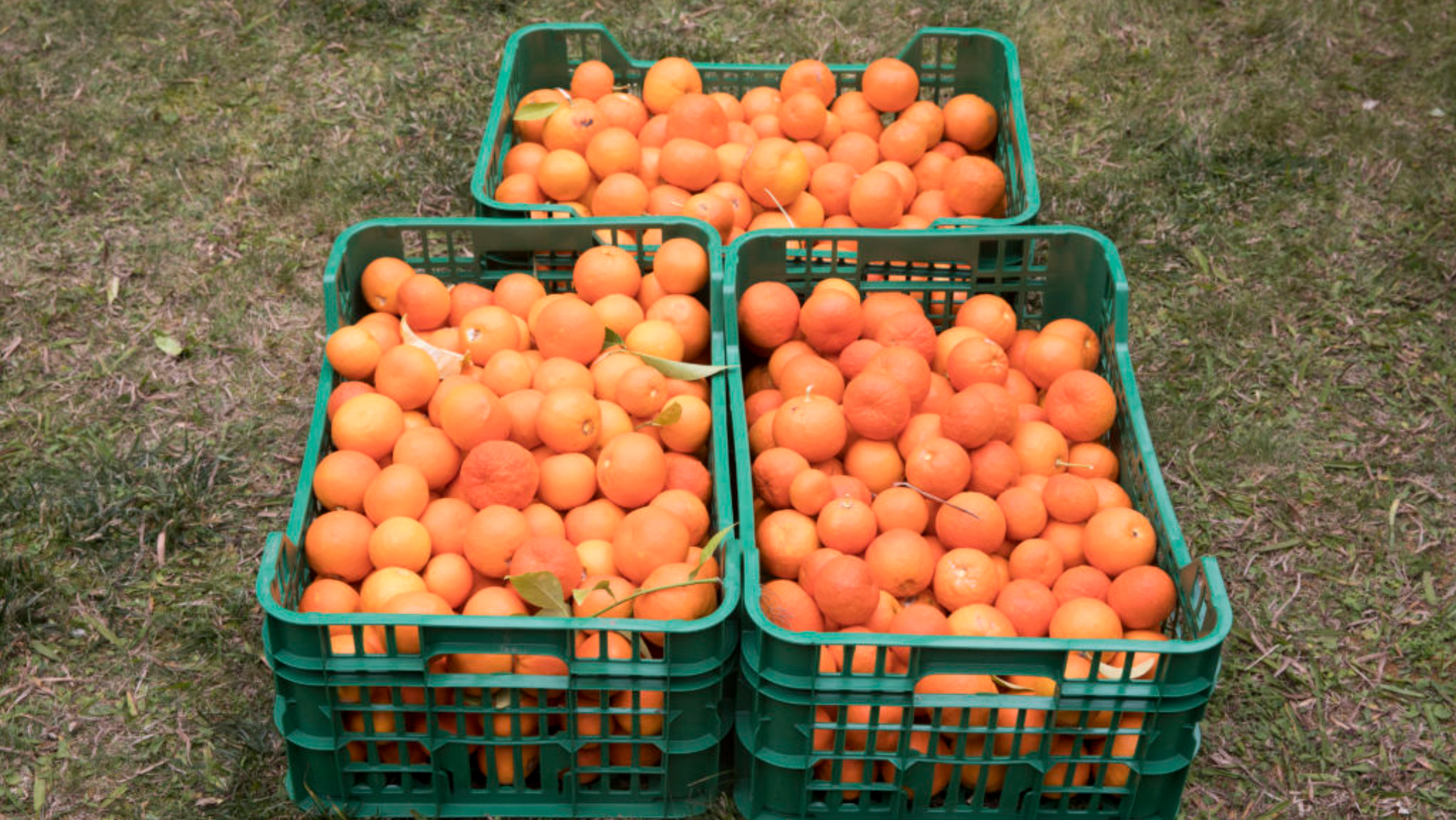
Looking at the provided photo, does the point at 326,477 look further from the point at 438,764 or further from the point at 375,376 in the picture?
the point at 438,764

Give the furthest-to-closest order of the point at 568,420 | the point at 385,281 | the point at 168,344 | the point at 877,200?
1. the point at 168,344
2. the point at 877,200
3. the point at 385,281
4. the point at 568,420

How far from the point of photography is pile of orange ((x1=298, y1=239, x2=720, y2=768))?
2.42m

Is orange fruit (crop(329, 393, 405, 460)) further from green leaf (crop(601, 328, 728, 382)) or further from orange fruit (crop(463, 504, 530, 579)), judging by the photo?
green leaf (crop(601, 328, 728, 382))

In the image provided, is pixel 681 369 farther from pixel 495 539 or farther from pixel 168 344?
pixel 168 344

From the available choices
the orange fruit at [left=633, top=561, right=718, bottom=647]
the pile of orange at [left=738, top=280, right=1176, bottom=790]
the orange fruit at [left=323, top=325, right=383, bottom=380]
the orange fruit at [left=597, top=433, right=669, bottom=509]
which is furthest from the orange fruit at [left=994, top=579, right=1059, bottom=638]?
the orange fruit at [left=323, top=325, right=383, bottom=380]

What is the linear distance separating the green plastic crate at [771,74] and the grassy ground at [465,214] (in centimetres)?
59

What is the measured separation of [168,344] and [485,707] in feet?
6.70

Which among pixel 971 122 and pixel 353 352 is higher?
pixel 971 122

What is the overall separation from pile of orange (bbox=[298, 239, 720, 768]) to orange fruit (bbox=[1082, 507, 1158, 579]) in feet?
2.50

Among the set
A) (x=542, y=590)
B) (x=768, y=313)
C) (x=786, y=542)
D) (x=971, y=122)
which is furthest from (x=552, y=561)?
(x=971, y=122)

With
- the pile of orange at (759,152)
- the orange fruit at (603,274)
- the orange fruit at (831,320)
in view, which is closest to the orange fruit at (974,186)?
the pile of orange at (759,152)

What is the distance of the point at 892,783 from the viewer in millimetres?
2457

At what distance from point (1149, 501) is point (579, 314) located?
1231 millimetres

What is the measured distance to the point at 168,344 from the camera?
152 inches
